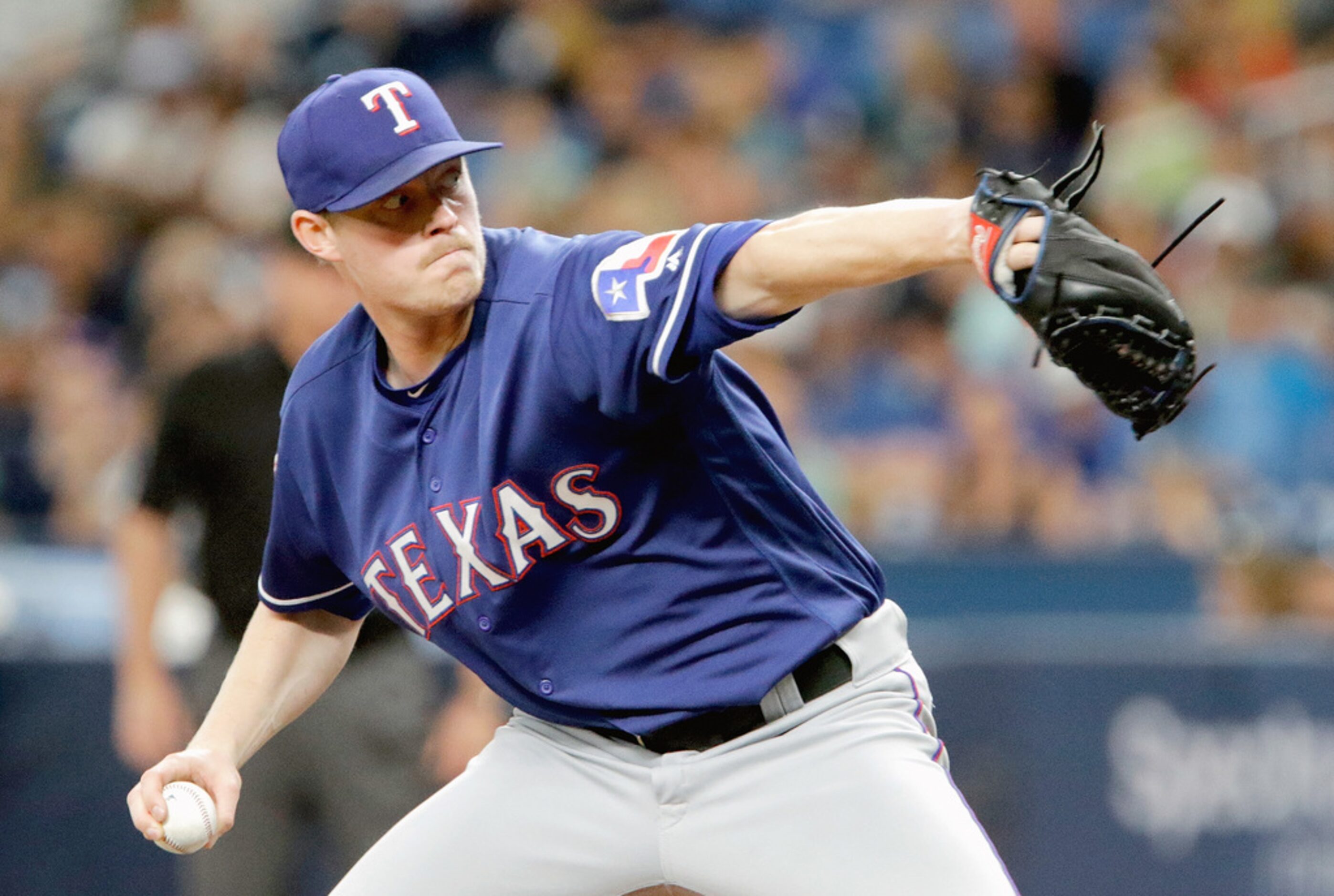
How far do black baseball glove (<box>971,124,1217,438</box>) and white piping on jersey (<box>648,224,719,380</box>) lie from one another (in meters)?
0.46

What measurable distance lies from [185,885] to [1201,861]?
3718 mm

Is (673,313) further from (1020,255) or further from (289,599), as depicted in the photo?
(289,599)

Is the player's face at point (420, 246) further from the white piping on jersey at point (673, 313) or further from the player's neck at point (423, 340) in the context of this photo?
the white piping on jersey at point (673, 313)

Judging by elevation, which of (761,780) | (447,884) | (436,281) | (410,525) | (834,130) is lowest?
(834,130)

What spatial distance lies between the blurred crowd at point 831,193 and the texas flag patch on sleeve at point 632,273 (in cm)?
267

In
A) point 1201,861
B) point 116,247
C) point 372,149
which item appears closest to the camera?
point 372,149

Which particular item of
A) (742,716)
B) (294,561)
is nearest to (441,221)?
(294,561)

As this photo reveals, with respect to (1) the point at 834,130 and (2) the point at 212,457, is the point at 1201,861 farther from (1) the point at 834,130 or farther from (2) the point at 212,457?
(1) the point at 834,130

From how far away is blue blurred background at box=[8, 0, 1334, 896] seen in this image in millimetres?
6574

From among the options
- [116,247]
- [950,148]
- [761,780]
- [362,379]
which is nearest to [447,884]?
[761,780]

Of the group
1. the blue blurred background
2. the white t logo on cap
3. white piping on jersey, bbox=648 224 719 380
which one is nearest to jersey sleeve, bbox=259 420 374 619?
the white t logo on cap

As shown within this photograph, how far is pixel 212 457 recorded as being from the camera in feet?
→ 18.3

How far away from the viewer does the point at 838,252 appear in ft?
8.76

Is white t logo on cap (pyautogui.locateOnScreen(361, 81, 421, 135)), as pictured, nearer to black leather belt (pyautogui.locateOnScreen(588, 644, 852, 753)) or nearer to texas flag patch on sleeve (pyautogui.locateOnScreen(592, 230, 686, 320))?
texas flag patch on sleeve (pyautogui.locateOnScreen(592, 230, 686, 320))
